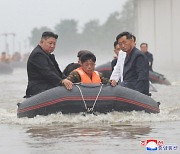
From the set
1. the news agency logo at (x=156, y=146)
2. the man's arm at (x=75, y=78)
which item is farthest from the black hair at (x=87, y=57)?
the news agency logo at (x=156, y=146)

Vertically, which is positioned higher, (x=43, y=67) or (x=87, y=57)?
(x=87, y=57)

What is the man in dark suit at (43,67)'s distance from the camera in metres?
11.8

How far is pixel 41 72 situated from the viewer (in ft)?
38.8

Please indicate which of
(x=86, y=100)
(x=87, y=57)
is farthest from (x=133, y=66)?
(x=86, y=100)

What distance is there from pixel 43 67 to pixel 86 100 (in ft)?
3.51

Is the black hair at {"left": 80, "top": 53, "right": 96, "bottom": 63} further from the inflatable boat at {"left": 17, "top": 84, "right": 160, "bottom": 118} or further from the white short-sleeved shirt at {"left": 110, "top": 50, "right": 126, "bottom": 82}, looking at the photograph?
the white short-sleeved shirt at {"left": 110, "top": 50, "right": 126, "bottom": 82}

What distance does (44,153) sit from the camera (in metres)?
7.53

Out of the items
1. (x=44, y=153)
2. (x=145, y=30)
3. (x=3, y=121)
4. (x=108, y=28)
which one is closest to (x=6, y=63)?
(x=145, y=30)

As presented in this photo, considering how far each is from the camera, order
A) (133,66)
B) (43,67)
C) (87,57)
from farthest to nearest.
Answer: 1. (133,66)
2. (43,67)
3. (87,57)

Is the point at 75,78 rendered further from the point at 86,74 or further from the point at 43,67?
the point at 43,67

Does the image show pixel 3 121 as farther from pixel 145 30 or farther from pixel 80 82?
pixel 145 30

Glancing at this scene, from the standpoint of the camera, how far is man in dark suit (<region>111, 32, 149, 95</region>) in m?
11.9

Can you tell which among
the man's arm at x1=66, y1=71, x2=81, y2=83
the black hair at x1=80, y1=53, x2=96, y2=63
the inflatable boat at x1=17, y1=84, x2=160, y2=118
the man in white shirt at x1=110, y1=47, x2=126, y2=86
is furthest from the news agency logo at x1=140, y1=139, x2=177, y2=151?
the man in white shirt at x1=110, y1=47, x2=126, y2=86

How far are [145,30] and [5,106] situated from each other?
45134 mm
